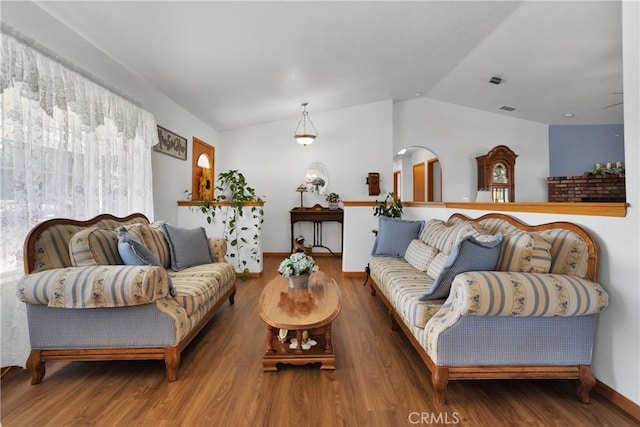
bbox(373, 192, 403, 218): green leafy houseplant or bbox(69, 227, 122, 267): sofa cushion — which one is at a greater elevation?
bbox(373, 192, 403, 218): green leafy houseplant

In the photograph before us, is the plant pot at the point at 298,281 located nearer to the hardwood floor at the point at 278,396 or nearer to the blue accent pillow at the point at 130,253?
the hardwood floor at the point at 278,396

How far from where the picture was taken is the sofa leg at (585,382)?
167 cm

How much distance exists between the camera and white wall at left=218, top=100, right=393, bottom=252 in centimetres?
606

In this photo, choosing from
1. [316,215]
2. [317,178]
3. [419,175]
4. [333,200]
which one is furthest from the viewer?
[419,175]

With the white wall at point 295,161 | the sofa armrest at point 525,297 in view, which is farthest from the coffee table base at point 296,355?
the white wall at point 295,161

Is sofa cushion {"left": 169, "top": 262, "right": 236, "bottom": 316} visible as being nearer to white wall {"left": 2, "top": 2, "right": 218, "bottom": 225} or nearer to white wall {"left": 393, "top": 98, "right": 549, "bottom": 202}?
white wall {"left": 2, "top": 2, "right": 218, "bottom": 225}

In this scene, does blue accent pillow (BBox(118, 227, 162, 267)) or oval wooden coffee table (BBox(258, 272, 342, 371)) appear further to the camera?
blue accent pillow (BBox(118, 227, 162, 267))

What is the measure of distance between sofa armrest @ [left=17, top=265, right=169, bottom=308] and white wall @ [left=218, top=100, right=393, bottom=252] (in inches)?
171

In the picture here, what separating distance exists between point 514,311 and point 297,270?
4.62 ft

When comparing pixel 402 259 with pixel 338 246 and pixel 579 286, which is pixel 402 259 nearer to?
pixel 579 286

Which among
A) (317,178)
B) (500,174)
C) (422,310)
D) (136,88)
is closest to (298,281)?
(422,310)

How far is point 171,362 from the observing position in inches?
73.5

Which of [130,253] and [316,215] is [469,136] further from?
[130,253]

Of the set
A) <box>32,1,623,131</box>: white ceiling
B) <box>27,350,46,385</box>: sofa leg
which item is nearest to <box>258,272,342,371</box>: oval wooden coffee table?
<box>27,350,46,385</box>: sofa leg
